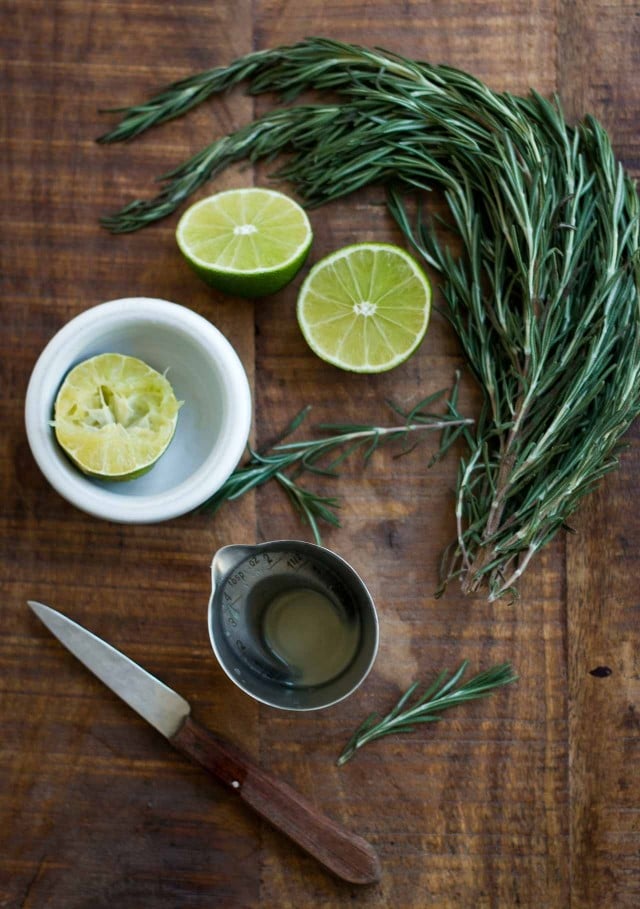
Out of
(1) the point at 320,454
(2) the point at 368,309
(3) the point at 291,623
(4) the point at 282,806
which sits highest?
(2) the point at 368,309

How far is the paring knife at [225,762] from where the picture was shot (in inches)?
41.9

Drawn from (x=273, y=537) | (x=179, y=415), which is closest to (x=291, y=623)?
(x=273, y=537)

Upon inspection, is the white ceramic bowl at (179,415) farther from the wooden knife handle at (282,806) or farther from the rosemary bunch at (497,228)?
the wooden knife handle at (282,806)

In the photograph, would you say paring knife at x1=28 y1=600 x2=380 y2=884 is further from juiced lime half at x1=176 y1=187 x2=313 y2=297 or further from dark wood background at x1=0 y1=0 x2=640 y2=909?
juiced lime half at x1=176 y1=187 x2=313 y2=297

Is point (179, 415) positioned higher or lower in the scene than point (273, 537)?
higher

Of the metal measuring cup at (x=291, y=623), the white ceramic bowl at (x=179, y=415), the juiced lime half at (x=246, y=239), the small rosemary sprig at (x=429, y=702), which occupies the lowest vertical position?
the small rosemary sprig at (x=429, y=702)

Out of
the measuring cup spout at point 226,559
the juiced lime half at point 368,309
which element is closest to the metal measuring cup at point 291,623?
the measuring cup spout at point 226,559

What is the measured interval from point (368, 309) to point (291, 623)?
371mm

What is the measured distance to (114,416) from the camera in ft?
3.38

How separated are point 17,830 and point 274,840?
31 centimetres

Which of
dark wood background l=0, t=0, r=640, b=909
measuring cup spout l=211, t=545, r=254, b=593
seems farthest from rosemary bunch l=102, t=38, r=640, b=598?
measuring cup spout l=211, t=545, r=254, b=593

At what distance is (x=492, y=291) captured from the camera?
112 centimetres

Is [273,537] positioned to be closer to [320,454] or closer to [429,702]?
[320,454]

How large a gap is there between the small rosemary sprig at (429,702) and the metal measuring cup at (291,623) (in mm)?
87
